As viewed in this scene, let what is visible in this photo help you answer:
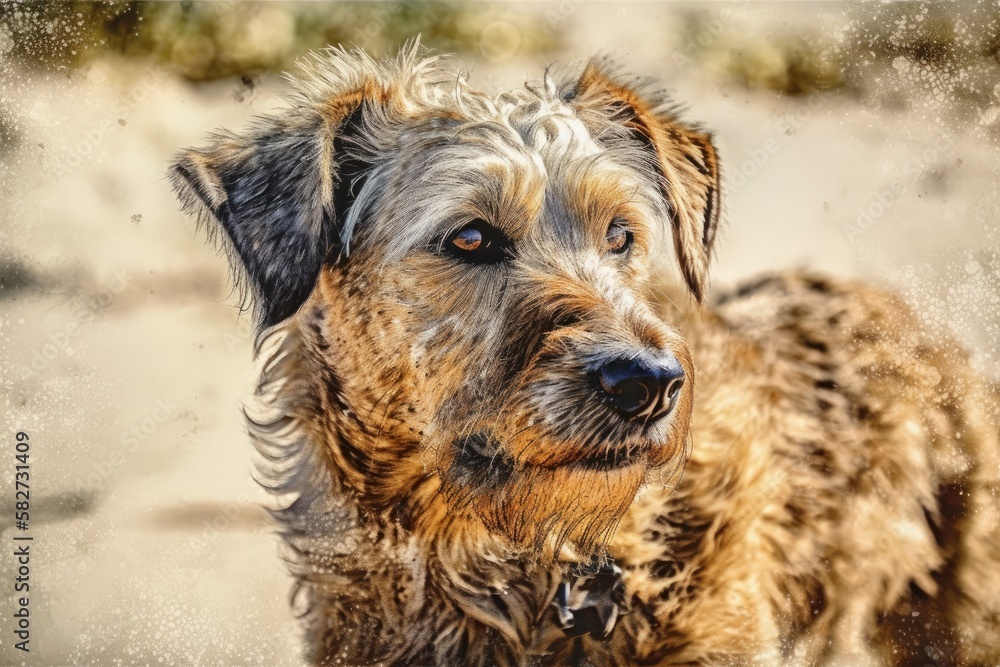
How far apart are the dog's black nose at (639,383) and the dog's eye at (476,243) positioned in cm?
61

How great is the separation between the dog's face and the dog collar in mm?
156

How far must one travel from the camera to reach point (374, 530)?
9.08 feet

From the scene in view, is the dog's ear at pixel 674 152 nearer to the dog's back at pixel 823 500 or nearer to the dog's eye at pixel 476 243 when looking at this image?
the dog's back at pixel 823 500

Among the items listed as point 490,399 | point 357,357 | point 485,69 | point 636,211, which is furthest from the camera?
point 485,69

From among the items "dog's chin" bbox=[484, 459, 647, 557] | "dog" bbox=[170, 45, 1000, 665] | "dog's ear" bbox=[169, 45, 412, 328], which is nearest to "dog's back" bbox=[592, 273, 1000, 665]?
"dog" bbox=[170, 45, 1000, 665]

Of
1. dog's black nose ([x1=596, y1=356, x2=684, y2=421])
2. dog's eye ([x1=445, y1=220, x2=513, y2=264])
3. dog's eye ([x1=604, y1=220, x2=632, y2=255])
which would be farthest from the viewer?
dog's eye ([x1=604, y1=220, x2=632, y2=255])

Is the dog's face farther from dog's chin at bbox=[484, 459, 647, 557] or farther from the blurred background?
the blurred background

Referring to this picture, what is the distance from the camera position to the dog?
2.47 m

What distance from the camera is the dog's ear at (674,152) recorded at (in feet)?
9.66

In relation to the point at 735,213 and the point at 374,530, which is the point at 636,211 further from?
the point at 374,530

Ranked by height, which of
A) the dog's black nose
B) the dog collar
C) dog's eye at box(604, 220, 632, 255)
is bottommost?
the dog collar

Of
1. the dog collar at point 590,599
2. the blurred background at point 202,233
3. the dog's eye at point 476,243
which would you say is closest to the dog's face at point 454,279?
the dog's eye at point 476,243

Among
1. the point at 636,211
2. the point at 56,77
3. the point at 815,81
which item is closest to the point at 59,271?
the point at 56,77

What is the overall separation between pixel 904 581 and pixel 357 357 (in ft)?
7.85
